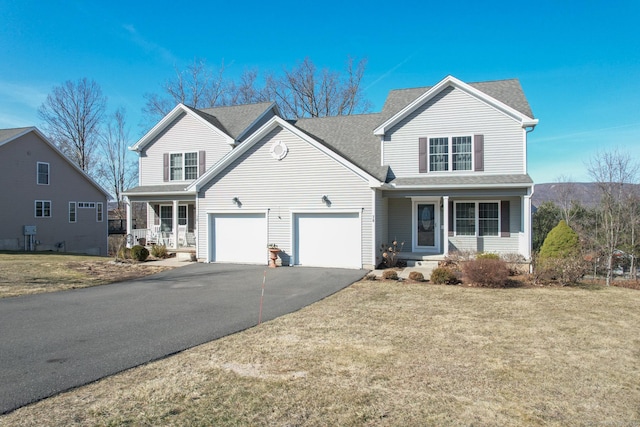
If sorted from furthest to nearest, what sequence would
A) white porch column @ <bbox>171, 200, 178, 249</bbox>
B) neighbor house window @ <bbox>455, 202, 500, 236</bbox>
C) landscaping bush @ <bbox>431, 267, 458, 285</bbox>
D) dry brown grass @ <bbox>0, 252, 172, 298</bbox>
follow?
1. white porch column @ <bbox>171, 200, 178, 249</bbox>
2. neighbor house window @ <bbox>455, 202, 500, 236</bbox>
3. landscaping bush @ <bbox>431, 267, 458, 285</bbox>
4. dry brown grass @ <bbox>0, 252, 172, 298</bbox>

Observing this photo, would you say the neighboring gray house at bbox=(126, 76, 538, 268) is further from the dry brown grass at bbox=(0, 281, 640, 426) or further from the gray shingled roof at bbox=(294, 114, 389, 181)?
the dry brown grass at bbox=(0, 281, 640, 426)

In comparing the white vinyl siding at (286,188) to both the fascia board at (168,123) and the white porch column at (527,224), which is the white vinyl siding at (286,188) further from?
the white porch column at (527,224)

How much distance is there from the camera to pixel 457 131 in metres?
17.7

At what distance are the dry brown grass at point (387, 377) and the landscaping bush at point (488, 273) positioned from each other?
12.2ft

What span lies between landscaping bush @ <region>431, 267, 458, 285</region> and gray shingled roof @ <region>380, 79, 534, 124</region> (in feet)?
24.7

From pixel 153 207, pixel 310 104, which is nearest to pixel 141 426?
pixel 153 207

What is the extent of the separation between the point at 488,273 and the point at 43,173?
91.1ft

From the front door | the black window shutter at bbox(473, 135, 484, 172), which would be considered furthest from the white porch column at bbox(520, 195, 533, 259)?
the front door

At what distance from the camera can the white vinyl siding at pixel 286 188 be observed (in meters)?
16.6

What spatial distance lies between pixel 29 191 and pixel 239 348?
26.6m

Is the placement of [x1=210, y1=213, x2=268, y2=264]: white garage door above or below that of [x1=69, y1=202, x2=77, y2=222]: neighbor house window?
below

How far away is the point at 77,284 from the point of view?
13.5 metres

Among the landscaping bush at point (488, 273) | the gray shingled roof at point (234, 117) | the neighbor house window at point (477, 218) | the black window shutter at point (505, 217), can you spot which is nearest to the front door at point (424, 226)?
the neighbor house window at point (477, 218)

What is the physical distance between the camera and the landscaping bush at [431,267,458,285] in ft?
44.8
